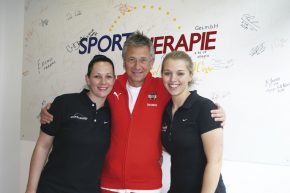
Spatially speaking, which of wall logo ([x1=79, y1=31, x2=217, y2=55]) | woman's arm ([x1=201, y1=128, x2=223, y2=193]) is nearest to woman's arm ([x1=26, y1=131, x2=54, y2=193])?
woman's arm ([x1=201, y1=128, x2=223, y2=193])

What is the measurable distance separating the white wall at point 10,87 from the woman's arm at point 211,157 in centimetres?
257

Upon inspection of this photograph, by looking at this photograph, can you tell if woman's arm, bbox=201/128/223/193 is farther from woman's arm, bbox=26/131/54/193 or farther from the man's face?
woman's arm, bbox=26/131/54/193

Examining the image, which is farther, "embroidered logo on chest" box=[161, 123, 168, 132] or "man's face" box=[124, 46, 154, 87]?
"man's face" box=[124, 46, 154, 87]

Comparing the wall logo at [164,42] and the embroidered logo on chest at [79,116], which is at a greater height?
the wall logo at [164,42]

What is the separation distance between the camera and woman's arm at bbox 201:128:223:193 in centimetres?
162

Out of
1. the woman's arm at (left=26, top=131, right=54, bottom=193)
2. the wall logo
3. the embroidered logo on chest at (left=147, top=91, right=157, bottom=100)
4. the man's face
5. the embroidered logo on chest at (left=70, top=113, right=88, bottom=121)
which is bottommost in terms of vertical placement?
the woman's arm at (left=26, top=131, right=54, bottom=193)

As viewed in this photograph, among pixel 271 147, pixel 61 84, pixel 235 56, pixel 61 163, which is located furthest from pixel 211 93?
pixel 61 84

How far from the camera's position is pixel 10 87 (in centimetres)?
338

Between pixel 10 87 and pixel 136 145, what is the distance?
219 cm

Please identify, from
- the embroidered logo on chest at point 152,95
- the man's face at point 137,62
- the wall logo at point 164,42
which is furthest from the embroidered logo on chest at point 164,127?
the wall logo at point 164,42

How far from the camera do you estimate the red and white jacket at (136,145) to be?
188 cm

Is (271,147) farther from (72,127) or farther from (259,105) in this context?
(72,127)

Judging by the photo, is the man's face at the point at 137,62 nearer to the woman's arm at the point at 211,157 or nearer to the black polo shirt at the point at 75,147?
the black polo shirt at the point at 75,147

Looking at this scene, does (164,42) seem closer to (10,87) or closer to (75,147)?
(75,147)
